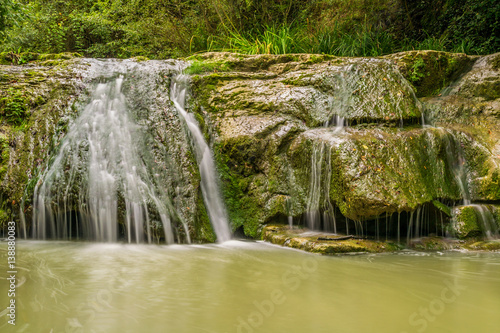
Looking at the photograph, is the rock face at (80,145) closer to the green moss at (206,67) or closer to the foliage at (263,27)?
the green moss at (206,67)

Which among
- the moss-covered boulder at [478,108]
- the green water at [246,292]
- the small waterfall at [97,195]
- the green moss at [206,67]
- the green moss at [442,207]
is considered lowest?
the green water at [246,292]

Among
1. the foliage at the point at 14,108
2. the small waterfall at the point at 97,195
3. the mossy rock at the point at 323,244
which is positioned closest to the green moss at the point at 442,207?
the mossy rock at the point at 323,244

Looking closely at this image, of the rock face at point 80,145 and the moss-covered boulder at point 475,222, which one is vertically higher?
the rock face at point 80,145

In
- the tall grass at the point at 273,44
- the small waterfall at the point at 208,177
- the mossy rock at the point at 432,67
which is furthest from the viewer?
the tall grass at the point at 273,44

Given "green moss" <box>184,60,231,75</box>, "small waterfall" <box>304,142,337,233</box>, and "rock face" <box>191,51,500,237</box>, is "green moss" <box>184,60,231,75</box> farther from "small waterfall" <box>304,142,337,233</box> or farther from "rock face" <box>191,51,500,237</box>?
"small waterfall" <box>304,142,337,233</box>

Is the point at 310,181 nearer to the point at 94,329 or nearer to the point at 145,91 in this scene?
the point at 145,91

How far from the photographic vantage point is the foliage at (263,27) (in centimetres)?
834

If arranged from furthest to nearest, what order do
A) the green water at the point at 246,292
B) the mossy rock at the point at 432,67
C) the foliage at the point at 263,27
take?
the foliage at the point at 263,27, the mossy rock at the point at 432,67, the green water at the point at 246,292

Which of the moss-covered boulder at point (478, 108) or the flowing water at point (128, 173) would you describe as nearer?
the flowing water at point (128, 173)

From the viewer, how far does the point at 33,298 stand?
2.23 metres

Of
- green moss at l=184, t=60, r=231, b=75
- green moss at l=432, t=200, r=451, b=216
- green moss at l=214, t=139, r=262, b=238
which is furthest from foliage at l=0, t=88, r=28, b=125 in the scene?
green moss at l=432, t=200, r=451, b=216

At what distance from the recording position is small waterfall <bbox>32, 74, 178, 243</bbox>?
15.0 feet

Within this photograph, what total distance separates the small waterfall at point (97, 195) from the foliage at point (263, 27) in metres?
4.31

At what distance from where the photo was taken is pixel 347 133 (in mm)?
5203
